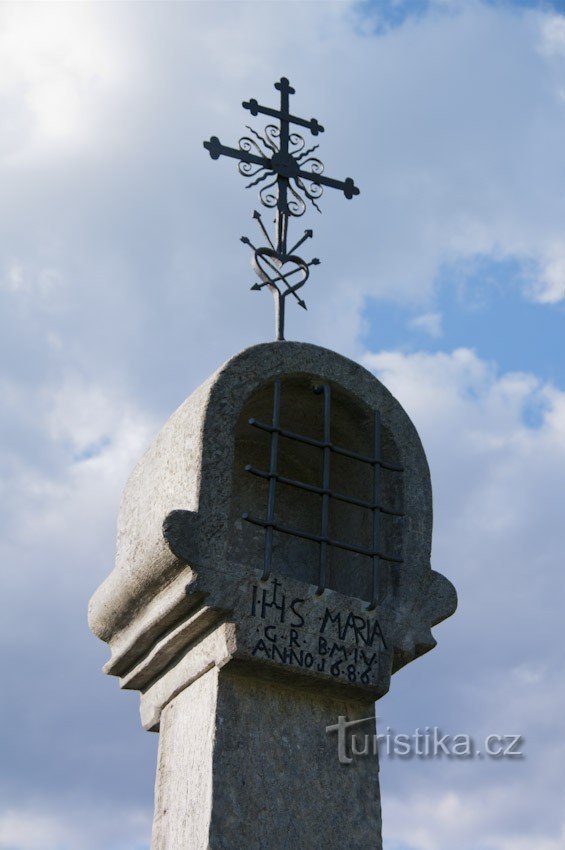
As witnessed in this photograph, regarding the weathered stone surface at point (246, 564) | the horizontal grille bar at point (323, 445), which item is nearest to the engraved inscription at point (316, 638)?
the weathered stone surface at point (246, 564)

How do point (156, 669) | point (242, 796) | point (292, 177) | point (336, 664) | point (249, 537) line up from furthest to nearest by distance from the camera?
point (292, 177)
point (249, 537)
point (156, 669)
point (336, 664)
point (242, 796)

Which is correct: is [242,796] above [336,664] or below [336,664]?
below

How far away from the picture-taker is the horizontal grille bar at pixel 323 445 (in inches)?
179

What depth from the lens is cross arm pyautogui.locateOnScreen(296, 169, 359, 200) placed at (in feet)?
18.4

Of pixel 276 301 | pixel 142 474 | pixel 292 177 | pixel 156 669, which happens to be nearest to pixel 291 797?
pixel 156 669

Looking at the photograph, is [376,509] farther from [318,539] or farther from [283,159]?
[283,159]

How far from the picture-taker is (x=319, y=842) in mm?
4133

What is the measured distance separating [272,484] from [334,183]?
201 cm

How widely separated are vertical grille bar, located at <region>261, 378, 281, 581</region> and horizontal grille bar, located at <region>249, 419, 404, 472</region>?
28 mm

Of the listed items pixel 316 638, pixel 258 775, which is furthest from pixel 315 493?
pixel 258 775

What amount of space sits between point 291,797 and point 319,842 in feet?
0.65

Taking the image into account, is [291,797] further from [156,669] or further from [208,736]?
[156,669]

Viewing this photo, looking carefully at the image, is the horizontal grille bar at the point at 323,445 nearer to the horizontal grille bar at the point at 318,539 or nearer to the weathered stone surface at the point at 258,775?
the horizontal grille bar at the point at 318,539

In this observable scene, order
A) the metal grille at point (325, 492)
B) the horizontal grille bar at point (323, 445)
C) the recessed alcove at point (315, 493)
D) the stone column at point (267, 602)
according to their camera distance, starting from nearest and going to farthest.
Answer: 1. the stone column at point (267, 602)
2. the metal grille at point (325, 492)
3. the horizontal grille bar at point (323, 445)
4. the recessed alcove at point (315, 493)
